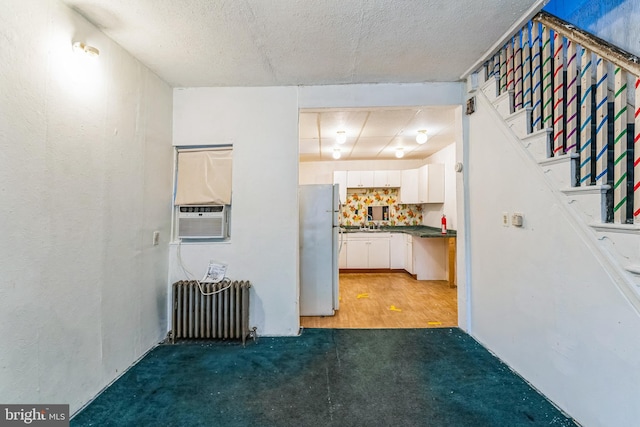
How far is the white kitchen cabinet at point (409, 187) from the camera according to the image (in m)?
5.68

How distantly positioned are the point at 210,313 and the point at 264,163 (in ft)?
5.16

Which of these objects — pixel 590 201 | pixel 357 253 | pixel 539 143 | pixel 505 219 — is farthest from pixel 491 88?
pixel 357 253

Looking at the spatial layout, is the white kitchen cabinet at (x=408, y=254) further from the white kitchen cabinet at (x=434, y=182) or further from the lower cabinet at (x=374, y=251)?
the white kitchen cabinet at (x=434, y=182)

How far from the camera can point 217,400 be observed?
1.84 metres

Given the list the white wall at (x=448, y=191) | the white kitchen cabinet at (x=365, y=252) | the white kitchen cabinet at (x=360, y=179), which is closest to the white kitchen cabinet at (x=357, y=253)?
the white kitchen cabinet at (x=365, y=252)

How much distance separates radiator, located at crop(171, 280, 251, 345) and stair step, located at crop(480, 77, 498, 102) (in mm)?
2870

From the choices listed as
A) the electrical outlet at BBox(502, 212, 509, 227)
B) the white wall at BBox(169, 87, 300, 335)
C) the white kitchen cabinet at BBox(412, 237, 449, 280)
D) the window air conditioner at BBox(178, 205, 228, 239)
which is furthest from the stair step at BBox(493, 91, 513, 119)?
the white kitchen cabinet at BBox(412, 237, 449, 280)

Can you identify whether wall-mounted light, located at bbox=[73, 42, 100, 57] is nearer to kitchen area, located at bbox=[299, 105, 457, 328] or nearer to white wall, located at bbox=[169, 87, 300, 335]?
white wall, located at bbox=[169, 87, 300, 335]

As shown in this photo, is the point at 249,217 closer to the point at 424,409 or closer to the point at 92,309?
the point at 92,309

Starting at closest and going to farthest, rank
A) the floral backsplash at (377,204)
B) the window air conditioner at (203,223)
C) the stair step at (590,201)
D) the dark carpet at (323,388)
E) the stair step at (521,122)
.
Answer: the stair step at (590,201), the dark carpet at (323,388), the stair step at (521,122), the window air conditioner at (203,223), the floral backsplash at (377,204)

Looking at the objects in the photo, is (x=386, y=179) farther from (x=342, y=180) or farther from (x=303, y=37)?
(x=303, y=37)

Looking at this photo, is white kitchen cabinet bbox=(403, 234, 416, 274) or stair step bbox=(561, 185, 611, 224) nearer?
stair step bbox=(561, 185, 611, 224)

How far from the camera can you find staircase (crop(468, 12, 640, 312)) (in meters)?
1.41

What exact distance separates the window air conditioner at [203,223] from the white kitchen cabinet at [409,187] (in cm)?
415
